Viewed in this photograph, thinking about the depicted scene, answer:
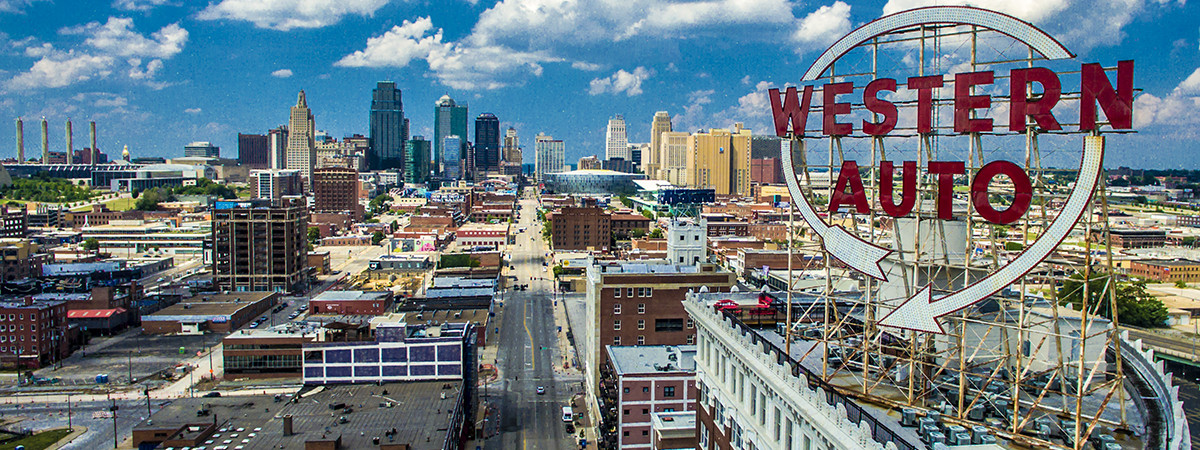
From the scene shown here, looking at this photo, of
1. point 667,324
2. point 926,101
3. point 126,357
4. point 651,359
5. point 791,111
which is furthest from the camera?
point 126,357

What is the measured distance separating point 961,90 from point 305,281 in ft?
498

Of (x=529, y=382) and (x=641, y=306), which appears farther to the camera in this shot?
(x=529, y=382)

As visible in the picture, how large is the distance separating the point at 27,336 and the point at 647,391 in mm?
79697

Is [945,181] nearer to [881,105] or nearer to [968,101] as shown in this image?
[968,101]

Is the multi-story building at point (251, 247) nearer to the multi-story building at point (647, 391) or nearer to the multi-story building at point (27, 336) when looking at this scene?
the multi-story building at point (27, 336)

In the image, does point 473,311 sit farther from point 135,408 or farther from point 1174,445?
point 1174,445

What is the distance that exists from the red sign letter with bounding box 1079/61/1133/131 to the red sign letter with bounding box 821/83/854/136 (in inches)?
293

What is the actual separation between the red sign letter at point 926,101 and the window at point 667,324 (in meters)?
51.1

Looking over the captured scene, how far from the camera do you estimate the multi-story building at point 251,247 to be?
15325cm

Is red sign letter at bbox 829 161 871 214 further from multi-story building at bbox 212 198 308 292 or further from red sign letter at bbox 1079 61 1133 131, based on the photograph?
multi-story building at bbox 212 198 308 292

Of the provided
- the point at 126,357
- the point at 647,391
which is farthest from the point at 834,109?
the point at 126,357

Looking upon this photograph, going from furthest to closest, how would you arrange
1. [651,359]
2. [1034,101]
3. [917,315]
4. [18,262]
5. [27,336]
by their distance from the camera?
1. [18,262]
2. [27,336]
3. [651,359]
4. [917,315]
5. [1034,101]

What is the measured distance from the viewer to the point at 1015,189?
82.3 feet

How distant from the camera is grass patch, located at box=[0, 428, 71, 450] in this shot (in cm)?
7319
